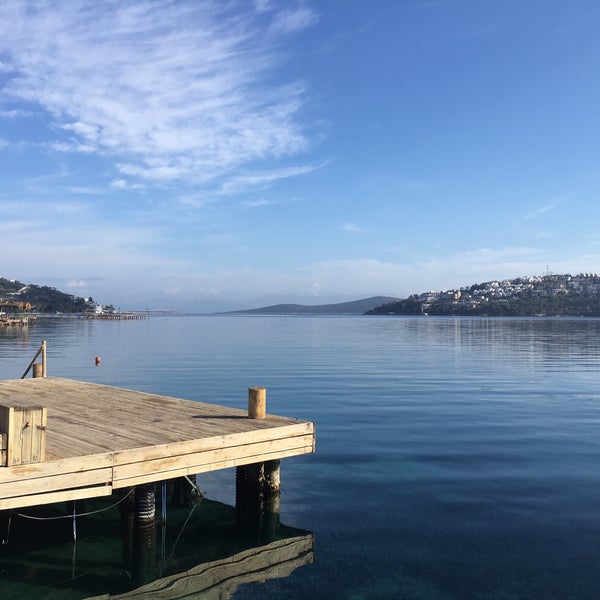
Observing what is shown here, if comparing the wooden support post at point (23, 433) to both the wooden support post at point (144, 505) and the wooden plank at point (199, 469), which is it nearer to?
the wooden plank at point (199, 469)

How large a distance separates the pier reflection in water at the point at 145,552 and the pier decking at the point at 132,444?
1.51 m

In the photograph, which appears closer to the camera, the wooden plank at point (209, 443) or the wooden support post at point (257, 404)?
the wooden plank at point (209, 443)

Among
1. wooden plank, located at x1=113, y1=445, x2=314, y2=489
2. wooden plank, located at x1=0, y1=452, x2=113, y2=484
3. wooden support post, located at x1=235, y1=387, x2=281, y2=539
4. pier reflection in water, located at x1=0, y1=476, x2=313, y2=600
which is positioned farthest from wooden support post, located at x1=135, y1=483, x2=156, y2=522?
wooden support post, located at x1=235, y1=387, x2=281, y2=539

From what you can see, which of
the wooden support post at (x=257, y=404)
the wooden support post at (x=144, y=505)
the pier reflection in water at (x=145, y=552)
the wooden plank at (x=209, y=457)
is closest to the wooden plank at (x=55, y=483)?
the wooden plank at (x=209, y=457)

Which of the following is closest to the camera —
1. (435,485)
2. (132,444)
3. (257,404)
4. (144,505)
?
(132,444)

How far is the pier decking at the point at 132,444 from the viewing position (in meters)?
9.08

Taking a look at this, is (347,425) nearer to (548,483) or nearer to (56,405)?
(548,483)

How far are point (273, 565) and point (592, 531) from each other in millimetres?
6065

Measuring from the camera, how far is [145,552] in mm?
10875

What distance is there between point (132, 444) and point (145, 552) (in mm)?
2119

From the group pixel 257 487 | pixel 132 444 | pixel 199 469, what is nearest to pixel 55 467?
pixel 132 444

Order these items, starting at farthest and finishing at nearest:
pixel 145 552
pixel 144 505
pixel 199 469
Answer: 1. pixel 144 505
2. pixel 145 552
3. pixel 199 469

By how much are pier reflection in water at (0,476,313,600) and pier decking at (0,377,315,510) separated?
1.51 meters

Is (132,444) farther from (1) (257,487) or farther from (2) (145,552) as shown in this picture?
(1) (257,487)
